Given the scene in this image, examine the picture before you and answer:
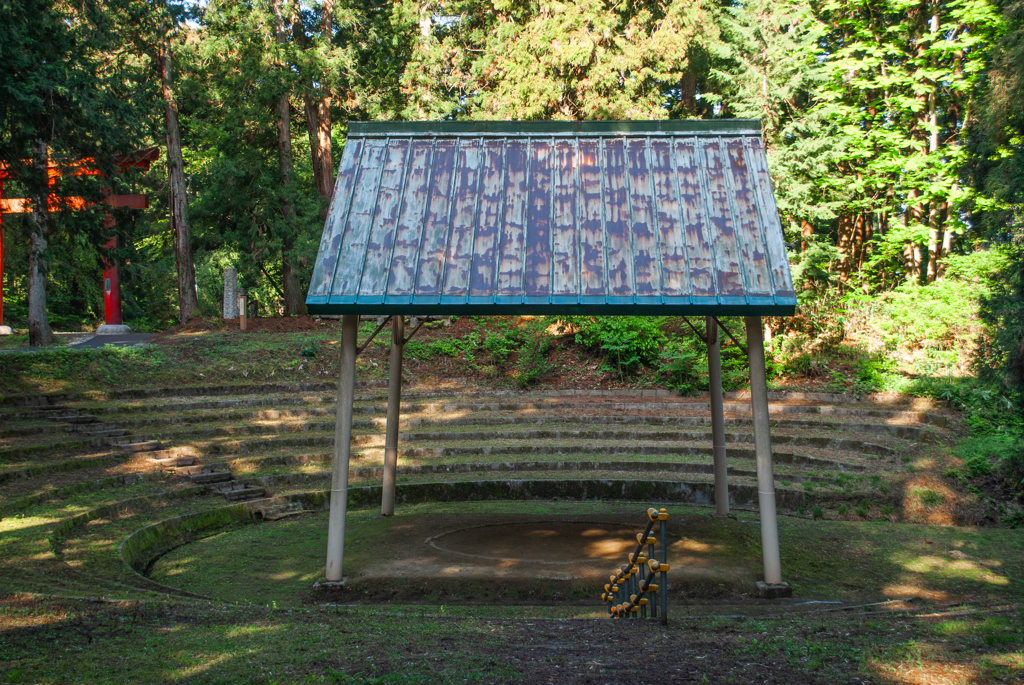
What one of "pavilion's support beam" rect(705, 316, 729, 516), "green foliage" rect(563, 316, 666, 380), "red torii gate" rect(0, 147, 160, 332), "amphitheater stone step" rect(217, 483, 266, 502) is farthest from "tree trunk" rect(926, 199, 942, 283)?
"red torii gate" rect(0, 147, 160, 332)

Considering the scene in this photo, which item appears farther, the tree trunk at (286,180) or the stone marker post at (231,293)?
the tree trunk at (286,180)

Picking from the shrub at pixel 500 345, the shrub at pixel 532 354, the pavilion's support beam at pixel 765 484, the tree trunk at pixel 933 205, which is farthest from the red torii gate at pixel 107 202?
the tree trunk at pixel 933 205

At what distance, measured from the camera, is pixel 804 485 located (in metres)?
12.6

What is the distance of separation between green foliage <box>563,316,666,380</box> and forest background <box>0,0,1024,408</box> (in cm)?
49

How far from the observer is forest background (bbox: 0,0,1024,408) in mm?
16359

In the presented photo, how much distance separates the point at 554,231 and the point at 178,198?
23.4 metres

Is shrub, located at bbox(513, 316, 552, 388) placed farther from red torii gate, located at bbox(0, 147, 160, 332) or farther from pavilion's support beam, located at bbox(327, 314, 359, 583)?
pavilion's support beam, located at bbox(327, 314, 359, 583)

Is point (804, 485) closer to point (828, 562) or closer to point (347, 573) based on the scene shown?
point (828, 562)

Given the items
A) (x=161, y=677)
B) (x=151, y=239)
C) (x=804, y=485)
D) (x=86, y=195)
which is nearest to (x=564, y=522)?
(x=804, y=485)

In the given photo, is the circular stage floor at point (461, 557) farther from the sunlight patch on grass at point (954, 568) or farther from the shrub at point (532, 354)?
the shrub at point (532, 354)

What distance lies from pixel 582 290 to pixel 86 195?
471 inches

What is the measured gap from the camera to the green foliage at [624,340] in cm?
2134

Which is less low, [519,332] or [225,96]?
[225,96]

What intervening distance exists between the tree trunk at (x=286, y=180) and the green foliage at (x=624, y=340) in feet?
39.8
